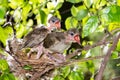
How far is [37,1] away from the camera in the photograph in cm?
148

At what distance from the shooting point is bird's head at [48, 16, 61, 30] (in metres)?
1.39

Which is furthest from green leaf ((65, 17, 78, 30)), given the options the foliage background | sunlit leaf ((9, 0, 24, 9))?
sunlit leaf ((9, 0, 24, 9))

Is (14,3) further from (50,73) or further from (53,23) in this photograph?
(50,73)

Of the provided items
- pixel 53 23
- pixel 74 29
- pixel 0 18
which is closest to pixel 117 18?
pixel 0 18

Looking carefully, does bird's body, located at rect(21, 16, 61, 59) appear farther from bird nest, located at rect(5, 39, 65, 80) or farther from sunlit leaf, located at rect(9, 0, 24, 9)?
sunlit leaf, located at rect(9, 0, 24, 9)

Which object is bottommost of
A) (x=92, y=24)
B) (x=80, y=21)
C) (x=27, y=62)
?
(x=27, y=62)

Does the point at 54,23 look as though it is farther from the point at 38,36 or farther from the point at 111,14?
the point at 111,14

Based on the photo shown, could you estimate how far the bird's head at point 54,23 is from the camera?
1.39m

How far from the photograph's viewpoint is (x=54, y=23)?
139cm

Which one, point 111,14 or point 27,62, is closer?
point 111,14

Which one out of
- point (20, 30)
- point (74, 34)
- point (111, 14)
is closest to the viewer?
point (111, 14)

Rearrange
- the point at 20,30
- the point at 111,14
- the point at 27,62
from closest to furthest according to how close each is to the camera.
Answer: the point at 111,14
the point at 27,62
the point at 20,30

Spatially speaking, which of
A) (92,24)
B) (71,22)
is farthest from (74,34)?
(92,24)

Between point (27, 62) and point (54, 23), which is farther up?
point (54, 23)
